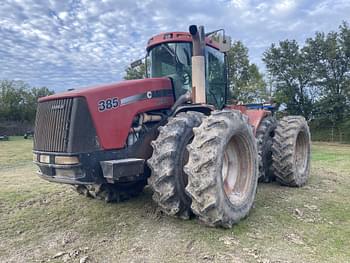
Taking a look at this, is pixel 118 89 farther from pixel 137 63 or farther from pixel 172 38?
pixel 137 63

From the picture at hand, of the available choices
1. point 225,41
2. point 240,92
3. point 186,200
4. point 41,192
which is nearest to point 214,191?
point 186,200

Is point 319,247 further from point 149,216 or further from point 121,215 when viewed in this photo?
point 121,215

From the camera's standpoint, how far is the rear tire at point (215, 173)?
3.53m

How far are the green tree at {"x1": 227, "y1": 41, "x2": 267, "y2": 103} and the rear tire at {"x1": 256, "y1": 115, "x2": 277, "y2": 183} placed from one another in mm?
14649

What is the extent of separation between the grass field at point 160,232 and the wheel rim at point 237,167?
0.40 m

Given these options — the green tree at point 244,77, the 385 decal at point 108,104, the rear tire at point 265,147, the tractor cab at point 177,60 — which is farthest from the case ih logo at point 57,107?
the green tree at point 244,77

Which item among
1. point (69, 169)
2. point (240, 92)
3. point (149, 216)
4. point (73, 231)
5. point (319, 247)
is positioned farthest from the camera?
point (240, 92)

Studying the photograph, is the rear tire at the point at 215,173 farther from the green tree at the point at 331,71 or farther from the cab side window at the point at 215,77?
the green tree at the point at 331,71

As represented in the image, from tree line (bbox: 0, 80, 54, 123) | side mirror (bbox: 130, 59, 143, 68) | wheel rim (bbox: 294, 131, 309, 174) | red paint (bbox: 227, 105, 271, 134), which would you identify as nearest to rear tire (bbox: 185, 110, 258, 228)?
red paint (bbox: 227, 105, 271, 134)

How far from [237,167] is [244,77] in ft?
60.9

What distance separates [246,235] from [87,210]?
2.29m

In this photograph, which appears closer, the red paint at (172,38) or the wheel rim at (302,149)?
the red paint at (172,38)

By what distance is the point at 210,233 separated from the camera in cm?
365

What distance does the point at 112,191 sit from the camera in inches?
191
